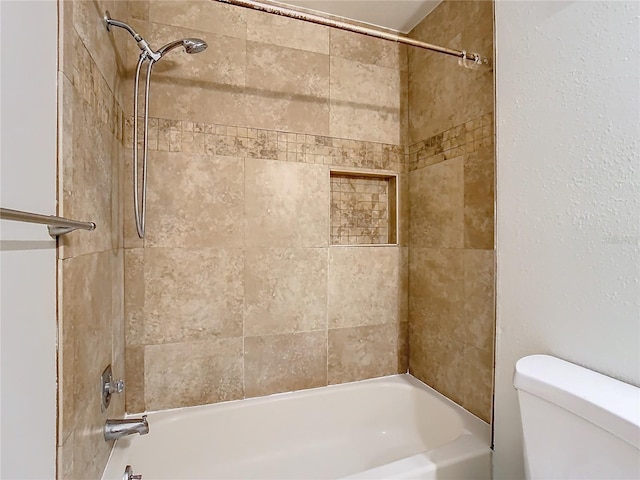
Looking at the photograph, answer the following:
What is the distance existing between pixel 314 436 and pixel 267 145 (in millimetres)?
1505

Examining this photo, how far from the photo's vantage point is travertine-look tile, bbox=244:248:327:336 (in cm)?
163

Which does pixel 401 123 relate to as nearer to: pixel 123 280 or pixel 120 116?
pixel 120 116

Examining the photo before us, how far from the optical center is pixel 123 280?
1429 mm

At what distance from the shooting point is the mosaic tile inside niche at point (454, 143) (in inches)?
55.3

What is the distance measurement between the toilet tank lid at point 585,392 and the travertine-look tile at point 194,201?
127 centimetres

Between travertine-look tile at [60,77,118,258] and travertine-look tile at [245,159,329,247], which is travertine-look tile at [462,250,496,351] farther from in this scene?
travertine-look tile at [60,77,118,258]

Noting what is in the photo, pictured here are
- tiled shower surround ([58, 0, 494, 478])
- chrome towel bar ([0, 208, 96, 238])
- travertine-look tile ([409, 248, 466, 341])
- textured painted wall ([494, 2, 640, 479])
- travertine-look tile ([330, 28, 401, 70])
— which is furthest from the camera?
travertine-look tile ([330, 28, 401, 70])

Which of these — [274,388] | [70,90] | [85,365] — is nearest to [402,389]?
[274,388]

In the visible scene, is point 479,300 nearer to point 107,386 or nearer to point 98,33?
point 107,386

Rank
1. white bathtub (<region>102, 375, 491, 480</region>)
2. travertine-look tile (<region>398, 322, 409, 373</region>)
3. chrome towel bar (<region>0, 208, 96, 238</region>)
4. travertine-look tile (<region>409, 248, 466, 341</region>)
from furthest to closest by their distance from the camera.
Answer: travertine-look tile (<region>398, 322, 409, 373</region>)
travertine-look tile (<region>409, 248, 466, 341</region>)
white bathtub (<region>102, 375, 491, 480</region>)
chrome towel bar (<region>0, 208, 96, 238</region>)

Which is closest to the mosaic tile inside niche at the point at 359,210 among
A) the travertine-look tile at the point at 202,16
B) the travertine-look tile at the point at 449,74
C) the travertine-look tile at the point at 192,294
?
the travertine-look tile at the point at 449,74

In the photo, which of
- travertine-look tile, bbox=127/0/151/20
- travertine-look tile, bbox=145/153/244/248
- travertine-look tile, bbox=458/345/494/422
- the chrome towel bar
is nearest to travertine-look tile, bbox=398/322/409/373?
travertine-look tile, bbox=458/345/494/422

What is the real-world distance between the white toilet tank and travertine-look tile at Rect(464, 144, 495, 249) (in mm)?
552

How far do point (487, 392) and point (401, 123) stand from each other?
4.79 ft
